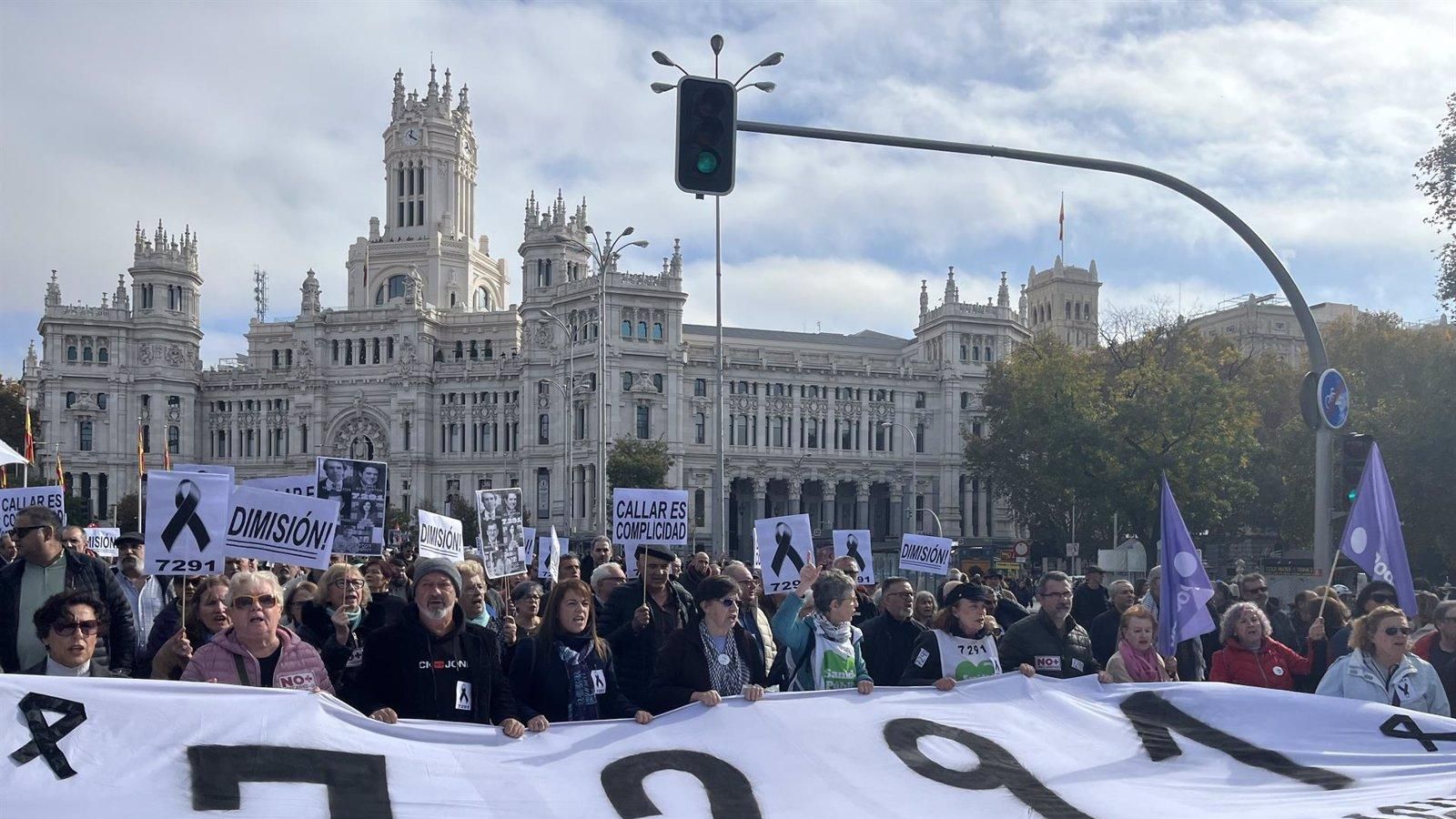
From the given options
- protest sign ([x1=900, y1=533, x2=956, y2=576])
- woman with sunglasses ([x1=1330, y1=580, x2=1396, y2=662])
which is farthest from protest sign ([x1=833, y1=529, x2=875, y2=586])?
woman with sunglasses ([x1=1330, y1=580, x2=1396, y2=662])

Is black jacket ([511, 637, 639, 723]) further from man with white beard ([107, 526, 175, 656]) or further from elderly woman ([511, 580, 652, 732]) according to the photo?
man with white beard ([107, 526, 175, 656])

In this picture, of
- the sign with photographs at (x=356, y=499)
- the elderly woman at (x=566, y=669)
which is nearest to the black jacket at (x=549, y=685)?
the elderly woman at (x=566, y=669)

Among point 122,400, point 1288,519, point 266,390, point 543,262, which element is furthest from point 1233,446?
point 122,400

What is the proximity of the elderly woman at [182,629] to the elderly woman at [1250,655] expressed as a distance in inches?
258

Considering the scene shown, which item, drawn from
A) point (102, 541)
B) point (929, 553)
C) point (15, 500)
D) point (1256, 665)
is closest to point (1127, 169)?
point (1256, 665)

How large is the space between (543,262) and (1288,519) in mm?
56600

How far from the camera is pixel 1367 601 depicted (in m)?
10.5

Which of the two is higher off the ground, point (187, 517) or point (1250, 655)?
point (187, 517)

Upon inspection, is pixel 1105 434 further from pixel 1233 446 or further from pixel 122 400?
pixel 122 400

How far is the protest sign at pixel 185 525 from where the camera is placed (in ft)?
29.6

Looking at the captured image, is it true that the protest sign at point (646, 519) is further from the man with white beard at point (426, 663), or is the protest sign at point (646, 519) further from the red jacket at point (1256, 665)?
the man with white beard at point (426, 663)

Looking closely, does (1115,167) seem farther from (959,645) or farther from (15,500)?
(15,500)

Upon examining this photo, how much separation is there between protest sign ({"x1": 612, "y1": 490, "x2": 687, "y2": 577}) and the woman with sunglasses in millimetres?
7454

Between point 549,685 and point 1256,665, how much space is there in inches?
197
